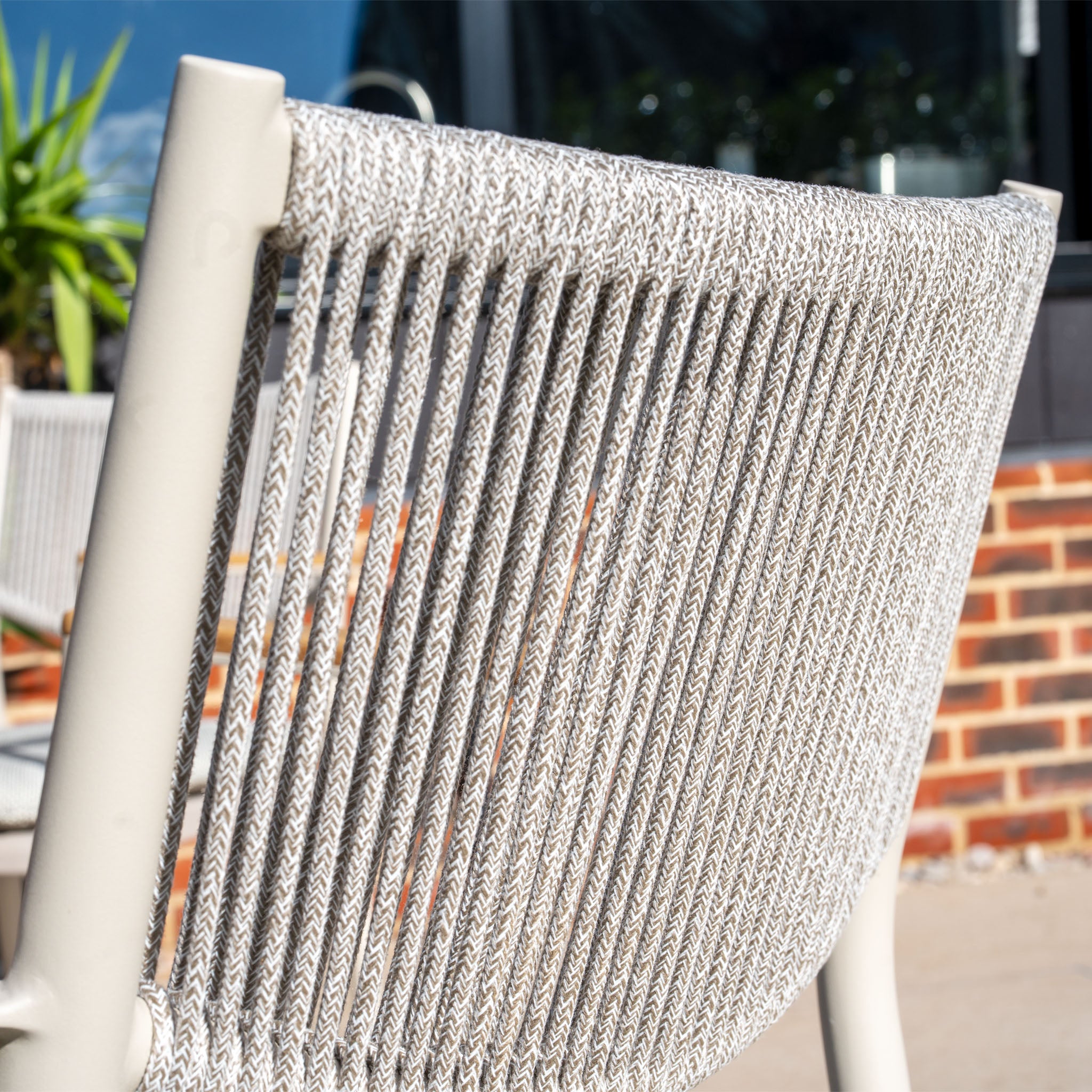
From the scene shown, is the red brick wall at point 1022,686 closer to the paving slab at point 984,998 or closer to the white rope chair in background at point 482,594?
the paving slab at point 984,998

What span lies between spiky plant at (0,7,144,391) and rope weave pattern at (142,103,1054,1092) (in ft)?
6.70

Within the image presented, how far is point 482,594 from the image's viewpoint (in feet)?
1.63

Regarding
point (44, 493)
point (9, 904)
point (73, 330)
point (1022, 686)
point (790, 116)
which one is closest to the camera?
point (9, 904)

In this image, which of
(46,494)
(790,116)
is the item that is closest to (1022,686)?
(790,116)

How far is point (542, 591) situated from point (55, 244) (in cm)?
224

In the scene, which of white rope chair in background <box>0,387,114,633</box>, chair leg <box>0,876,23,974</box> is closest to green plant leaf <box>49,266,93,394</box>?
white rope chair in background <box>0,387,114,633</box>

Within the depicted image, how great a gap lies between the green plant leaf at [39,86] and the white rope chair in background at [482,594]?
2476 millimetres

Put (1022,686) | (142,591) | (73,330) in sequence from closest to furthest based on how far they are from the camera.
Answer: (142,591)
(73,330)
(1022,686)

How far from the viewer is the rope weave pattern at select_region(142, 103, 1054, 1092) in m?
0.46

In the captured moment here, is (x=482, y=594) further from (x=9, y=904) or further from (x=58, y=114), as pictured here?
(x=58, y=114)

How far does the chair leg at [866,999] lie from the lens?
877 millimetres

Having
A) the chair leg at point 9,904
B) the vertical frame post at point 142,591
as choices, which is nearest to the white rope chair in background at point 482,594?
the vertical frame post at point 142,591

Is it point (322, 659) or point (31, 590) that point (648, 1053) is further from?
point (31, 590)

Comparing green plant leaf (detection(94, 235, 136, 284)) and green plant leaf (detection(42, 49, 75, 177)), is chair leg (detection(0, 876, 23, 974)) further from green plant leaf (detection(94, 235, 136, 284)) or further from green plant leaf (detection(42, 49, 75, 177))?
green plant leaf (detection(42, 49, 75, 177))
